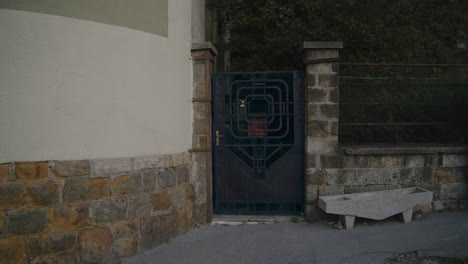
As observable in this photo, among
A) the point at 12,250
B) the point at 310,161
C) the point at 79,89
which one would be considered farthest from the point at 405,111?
the point at 12,250

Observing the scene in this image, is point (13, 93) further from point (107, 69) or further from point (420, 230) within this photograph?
point (420, 230)

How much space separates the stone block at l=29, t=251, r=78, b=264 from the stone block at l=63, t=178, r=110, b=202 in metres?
0.55

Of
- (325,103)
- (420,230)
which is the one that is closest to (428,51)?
(325,103)

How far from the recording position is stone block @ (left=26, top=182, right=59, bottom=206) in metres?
2.89

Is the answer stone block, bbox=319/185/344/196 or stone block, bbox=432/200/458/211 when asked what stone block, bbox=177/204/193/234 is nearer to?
stone block, bbox=319/185/344/196

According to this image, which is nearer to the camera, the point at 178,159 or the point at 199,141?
the point at 178,159

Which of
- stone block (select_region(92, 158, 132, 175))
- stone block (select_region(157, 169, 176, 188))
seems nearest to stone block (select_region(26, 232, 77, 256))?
stone block (select_region(92, 158, 132, 175))

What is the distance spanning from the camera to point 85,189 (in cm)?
307

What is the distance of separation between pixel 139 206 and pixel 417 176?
12.2ft

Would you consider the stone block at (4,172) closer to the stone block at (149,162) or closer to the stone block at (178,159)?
the stone block at (149,162)

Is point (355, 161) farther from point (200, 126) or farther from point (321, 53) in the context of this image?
point (200, 126)

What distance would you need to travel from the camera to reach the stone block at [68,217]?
9.75ft

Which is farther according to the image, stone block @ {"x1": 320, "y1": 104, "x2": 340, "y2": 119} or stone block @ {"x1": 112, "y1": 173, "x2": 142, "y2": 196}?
stone block @ {"x1": 320, "y1": 104, "x2": 340, "y2": 119}

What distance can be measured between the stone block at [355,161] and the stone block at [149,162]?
2.45 metres
